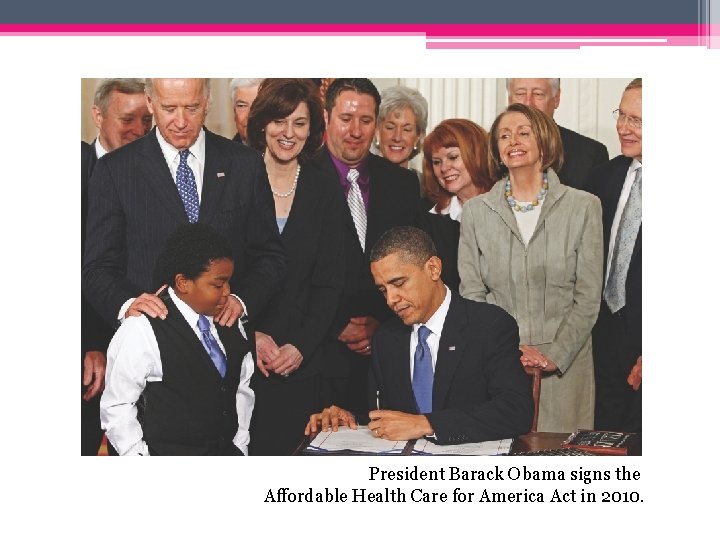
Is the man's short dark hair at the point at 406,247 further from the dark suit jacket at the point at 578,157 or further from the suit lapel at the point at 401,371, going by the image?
the dark suit jacket at the point at 578,157

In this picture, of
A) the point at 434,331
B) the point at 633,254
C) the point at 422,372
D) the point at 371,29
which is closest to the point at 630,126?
the point at 633,254

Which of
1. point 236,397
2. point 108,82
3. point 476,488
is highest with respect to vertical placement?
point 108,82

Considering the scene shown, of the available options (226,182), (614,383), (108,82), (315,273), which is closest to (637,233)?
(614,383)

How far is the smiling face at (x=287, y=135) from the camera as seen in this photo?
17.4ft

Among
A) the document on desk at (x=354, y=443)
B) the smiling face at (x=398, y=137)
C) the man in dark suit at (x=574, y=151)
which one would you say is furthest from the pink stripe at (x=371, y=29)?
the document on desk at (x=354, y=443)

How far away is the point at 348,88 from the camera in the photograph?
5285 mm

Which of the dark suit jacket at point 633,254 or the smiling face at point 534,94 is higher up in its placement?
the smiling face at point 534,94

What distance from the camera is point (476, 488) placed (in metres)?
4.84

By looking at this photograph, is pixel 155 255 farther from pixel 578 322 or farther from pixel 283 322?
pixel 578 322

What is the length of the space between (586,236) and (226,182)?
4.82 ft

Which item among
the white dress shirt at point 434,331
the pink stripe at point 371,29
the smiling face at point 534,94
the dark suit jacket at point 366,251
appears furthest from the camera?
the dark suit jacket at point 366,251

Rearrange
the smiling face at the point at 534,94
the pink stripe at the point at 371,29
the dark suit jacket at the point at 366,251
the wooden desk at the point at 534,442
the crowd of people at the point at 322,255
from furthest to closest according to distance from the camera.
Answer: the dark suit jacket at the point at 366,251
the smiling face at the point at 534,94
the pink stripe at the point at 371,29
the crowd of people at the point at 322,255
the wooden desk at the point at 534,442

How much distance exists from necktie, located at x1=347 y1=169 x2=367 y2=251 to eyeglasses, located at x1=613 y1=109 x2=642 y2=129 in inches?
42.9

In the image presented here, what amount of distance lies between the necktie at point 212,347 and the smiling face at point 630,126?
5.97 feet
